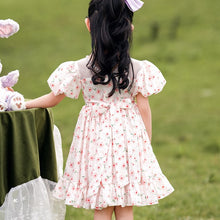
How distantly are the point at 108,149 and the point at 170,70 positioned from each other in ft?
29.4

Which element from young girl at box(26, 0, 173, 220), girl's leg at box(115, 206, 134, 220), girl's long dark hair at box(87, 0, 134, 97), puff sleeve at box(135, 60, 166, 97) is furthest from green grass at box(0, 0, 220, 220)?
girl's long dark hair at box(87, 0, 134, 97)

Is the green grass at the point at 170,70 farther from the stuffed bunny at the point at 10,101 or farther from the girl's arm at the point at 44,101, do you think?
the stuffed bunny at the point at 10,101

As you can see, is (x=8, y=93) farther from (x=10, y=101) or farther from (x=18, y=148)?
(x=18, y=148)

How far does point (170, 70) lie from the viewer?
11.8 metres

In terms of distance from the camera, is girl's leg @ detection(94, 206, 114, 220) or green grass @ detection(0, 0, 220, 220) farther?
green grass @ detection(0, 0, 220, 220)

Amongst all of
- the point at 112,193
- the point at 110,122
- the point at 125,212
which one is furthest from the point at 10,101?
the point at 125,212

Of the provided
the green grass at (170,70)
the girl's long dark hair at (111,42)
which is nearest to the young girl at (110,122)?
the girl's long dark hair at (111,42)

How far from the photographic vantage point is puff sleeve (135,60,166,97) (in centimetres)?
314

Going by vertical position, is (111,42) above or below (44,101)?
above

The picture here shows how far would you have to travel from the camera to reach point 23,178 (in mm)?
3008

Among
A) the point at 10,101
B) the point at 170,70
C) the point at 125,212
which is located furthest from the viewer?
the point at 170,70

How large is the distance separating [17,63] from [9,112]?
10.1 meters

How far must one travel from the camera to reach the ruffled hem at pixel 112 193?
9.84ft

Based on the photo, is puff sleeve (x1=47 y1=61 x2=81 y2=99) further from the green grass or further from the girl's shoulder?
the green grass
